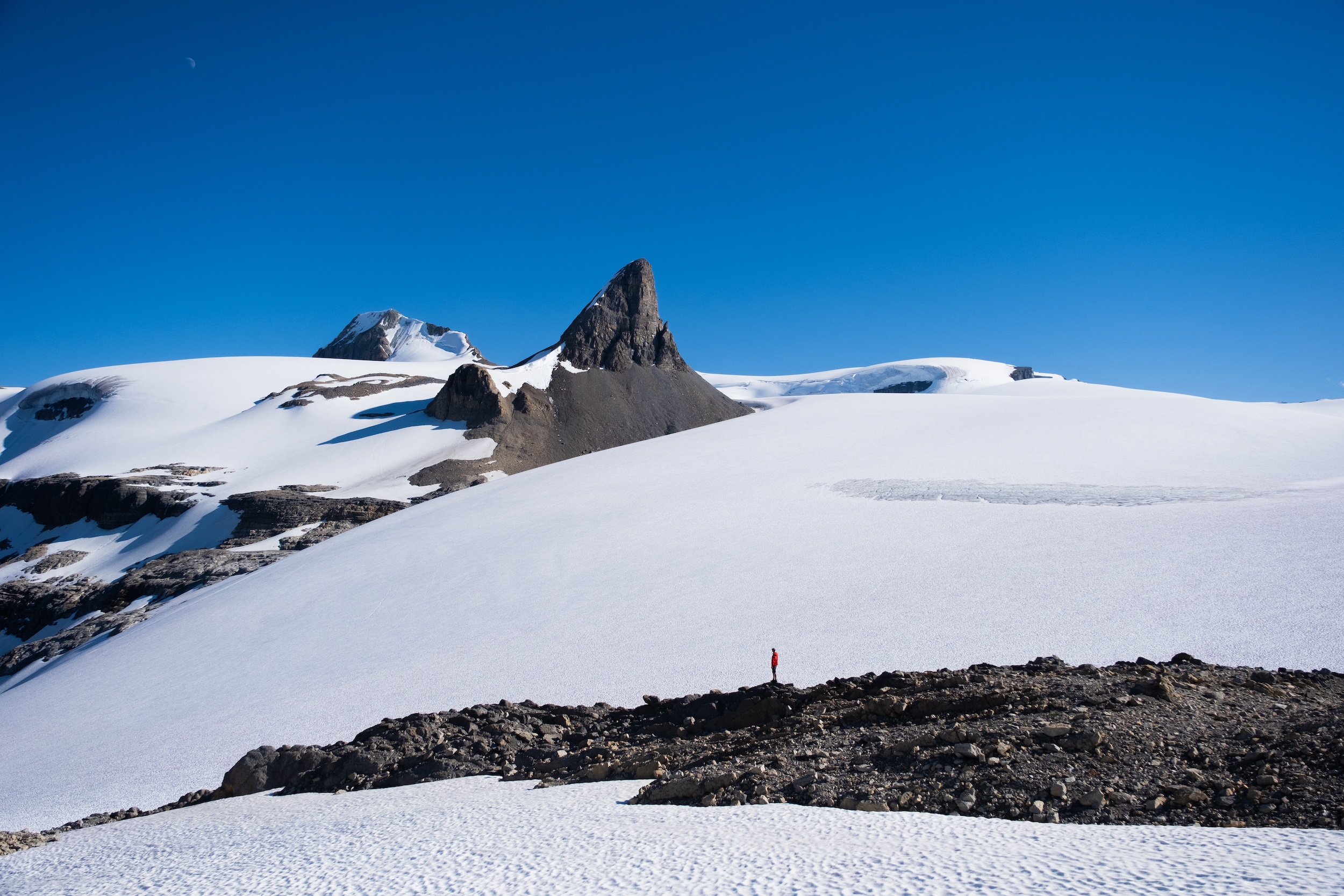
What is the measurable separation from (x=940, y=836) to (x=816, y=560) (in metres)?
9.70

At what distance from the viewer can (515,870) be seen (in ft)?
14.1

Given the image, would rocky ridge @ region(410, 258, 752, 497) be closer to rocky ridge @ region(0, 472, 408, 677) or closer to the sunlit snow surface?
rocky ridge @ region(0, 472, 408, 677)

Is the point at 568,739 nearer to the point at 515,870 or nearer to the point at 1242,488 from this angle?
the point at 515,870

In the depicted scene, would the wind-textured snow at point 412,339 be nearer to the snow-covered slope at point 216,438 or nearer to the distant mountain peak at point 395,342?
the distant mountain peak at point 395,342

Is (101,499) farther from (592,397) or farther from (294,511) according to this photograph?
(592,397)

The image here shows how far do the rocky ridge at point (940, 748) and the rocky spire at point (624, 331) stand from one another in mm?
42143

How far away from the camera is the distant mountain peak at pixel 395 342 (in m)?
92.8

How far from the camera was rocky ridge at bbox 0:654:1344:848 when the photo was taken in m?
4.39

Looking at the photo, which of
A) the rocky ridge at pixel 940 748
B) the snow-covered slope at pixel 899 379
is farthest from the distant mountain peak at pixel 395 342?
the rocky ridge at pixel 940 748

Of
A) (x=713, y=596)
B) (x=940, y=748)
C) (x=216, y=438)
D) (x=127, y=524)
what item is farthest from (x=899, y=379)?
(x=940, y=748)

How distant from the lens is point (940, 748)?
5.34 meters

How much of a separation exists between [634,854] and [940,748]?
239 centimetres

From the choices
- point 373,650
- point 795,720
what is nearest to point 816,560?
point 795,720

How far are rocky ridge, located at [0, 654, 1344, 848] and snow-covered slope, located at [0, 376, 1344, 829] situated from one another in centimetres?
156
